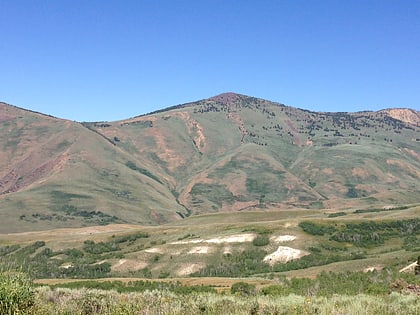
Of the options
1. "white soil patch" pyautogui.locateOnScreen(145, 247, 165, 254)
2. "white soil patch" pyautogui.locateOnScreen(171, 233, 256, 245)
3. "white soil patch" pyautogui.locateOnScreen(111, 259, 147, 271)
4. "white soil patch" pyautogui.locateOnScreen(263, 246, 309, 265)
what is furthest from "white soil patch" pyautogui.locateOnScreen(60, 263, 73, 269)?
"white soil patch" pyautogui.locateOnScreen(263, 246, 309, 265)

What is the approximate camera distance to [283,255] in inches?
4719

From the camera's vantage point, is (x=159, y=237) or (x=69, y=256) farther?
(x=159, y=237)

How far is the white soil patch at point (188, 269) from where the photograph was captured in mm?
112438

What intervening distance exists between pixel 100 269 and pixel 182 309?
344 feet

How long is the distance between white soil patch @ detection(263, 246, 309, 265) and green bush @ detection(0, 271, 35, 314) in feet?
340

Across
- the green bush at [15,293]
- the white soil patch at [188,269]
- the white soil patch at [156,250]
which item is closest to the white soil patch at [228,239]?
the white soil patch at [156,250]

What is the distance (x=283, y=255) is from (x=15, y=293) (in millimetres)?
108222

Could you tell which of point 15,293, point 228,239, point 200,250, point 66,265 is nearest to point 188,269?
point 200,250

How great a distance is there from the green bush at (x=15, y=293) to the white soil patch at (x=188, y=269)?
3791 inches

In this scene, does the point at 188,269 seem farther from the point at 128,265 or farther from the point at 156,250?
the point at 128,265

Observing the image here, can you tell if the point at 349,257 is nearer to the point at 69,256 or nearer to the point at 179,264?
the point at 179,264

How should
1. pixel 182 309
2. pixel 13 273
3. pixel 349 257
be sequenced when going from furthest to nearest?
1. pixel 349 257
2. pixel 182 309
3. pixel 13 273

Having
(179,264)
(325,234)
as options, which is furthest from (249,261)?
(325,234)

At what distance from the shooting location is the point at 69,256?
5438 inches
